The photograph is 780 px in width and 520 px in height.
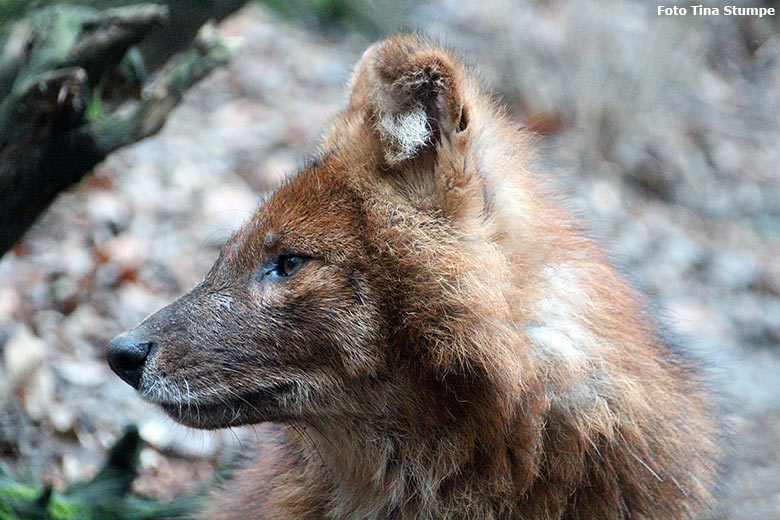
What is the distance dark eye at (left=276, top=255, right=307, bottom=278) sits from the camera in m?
3.39

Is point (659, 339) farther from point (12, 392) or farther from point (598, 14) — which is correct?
point (598, 14)

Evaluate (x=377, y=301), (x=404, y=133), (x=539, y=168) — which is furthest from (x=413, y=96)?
(x=539, y=168)

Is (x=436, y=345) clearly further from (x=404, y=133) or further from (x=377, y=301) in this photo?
(x=404, y=133)

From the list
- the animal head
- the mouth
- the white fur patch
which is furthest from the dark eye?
the white fur patch

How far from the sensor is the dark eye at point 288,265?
3.39 m

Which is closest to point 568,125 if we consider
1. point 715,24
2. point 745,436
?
point 715,24

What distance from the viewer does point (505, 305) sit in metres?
3.19

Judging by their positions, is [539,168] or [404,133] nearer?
[404,133]

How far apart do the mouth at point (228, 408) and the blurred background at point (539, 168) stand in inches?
24.4

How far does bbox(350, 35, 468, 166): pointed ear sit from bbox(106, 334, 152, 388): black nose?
1160 millimetres

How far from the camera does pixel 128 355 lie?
3.29 m

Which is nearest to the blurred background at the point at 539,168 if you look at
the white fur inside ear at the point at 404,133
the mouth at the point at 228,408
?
the mouth at the point at 228,408

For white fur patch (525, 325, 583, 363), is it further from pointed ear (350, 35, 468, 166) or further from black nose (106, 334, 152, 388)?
black nose (106, 334, 152, 388)

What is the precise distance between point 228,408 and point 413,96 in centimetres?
135
